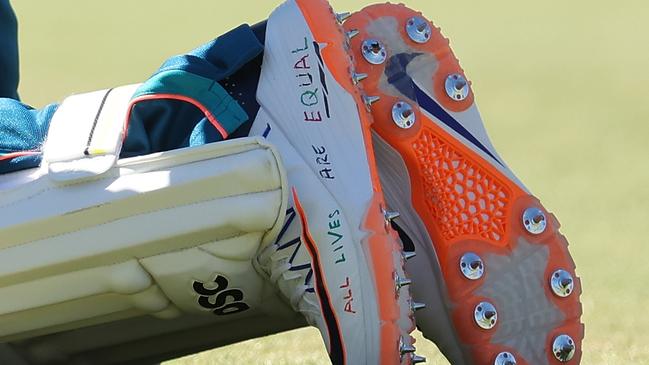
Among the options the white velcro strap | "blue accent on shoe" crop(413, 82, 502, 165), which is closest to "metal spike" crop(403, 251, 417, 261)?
"blue accent on shoe" crop(413, 82, 502, 165)

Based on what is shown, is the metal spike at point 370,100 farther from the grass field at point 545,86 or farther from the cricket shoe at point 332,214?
the grass field at point 545,86

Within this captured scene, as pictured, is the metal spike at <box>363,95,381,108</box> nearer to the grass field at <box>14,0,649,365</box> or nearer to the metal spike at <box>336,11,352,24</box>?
the metal spike at <box>336,11,352,24</box>

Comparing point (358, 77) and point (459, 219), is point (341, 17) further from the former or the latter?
point (459, 219)

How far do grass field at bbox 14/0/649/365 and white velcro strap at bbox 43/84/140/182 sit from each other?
0.55 m

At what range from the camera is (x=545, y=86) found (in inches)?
171

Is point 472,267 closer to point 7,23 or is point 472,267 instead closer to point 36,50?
point 7,23

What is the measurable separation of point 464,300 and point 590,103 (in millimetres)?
2786

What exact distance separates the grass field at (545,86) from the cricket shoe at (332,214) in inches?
19.8

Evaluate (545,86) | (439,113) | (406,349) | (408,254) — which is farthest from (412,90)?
(545,86)

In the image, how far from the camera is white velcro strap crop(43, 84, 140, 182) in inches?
46.1

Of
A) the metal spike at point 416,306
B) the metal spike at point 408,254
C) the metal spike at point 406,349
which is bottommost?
the metal spike at point 406,349

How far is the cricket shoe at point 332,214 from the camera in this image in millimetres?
Result: 1179

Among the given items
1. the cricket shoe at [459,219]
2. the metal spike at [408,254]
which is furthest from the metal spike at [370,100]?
the metal spike at [408,254]

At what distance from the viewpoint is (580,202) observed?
3.08 meters
